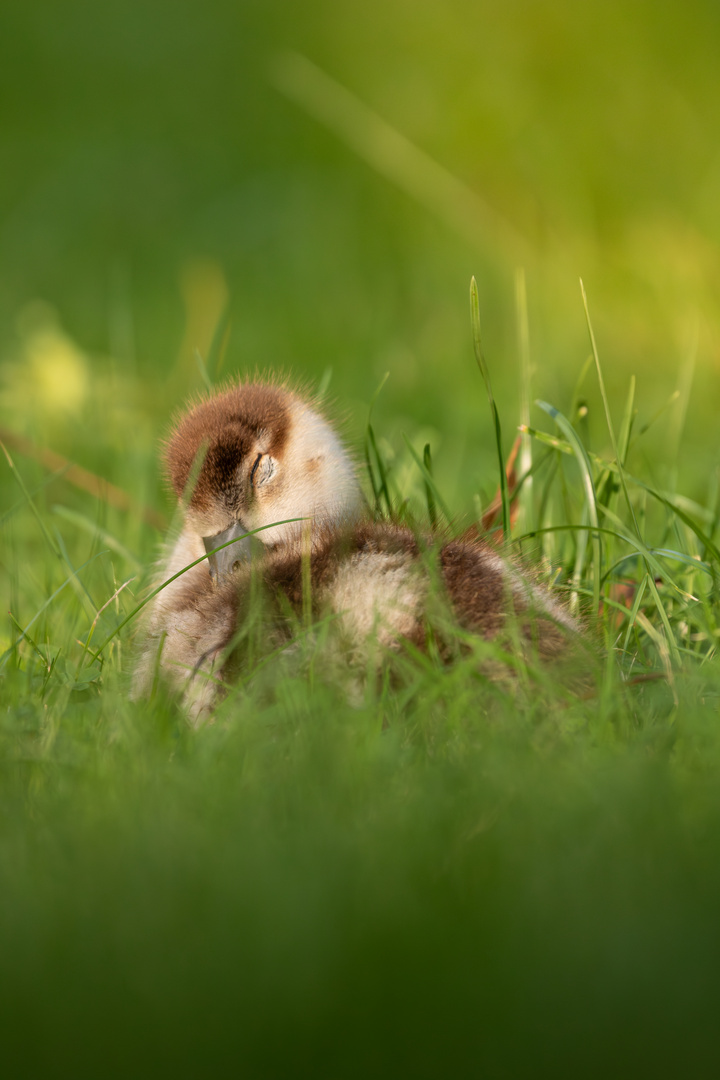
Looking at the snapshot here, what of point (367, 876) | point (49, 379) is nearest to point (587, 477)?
point (367, 876)

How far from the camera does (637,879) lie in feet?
4.80

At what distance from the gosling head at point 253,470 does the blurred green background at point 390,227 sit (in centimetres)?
58

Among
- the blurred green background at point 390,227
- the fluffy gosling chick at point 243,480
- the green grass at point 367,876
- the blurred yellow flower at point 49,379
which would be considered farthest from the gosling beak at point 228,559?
Result: the blurred yellow flower at point 49,379

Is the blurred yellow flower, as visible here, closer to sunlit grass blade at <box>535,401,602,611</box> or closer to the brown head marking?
the brown head marking

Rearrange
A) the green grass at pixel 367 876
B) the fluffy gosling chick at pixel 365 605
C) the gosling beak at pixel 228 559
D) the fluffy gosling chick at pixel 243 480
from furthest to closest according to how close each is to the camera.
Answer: the fluffy gosling chick at pixel 243 480 → the gosling beak at pixel 228 559 → the fluffy gosling chick at pixel 365 605 → the green grass at pixel 367 876

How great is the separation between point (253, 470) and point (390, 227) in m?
4.90

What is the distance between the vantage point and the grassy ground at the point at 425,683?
1.31m

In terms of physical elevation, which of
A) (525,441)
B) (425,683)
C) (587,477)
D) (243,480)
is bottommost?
(425,683)

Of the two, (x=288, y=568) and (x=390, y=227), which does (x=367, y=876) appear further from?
(x=390, y=227)

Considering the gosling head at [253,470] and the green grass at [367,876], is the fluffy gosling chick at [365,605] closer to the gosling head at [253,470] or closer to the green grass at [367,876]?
the green grass at [367,876]

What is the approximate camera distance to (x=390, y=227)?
7.17 metres

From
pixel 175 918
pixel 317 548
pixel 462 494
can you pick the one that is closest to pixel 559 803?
pixel 175 918

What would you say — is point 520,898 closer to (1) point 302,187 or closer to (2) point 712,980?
(2) point 712,980

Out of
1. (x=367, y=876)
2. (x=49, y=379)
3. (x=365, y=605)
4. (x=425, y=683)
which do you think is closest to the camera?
(x=367, y=876)
